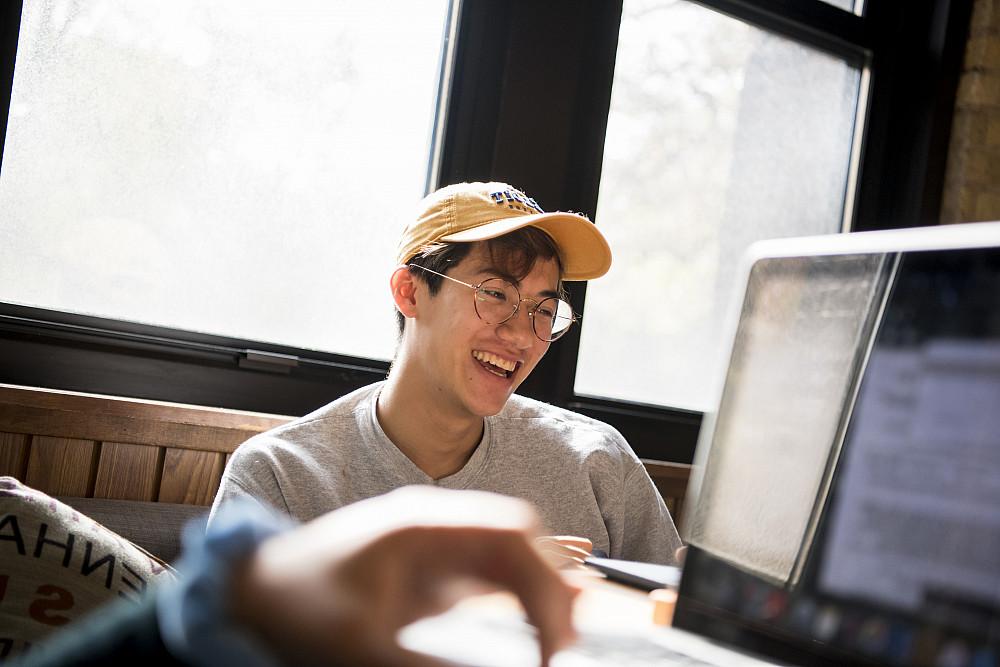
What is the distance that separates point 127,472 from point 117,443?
0.19 ft

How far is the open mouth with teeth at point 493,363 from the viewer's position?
151 centimetres

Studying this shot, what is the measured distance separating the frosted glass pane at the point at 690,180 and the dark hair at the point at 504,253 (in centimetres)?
84

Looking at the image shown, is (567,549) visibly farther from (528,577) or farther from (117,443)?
(117,443)

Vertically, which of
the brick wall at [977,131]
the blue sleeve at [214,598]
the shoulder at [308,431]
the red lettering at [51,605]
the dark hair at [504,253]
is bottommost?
the red lettering at [51,605]

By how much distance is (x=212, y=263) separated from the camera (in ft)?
6.31

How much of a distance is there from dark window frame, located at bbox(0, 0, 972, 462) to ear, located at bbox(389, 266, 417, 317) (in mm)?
465

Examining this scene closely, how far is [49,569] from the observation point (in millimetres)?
1024

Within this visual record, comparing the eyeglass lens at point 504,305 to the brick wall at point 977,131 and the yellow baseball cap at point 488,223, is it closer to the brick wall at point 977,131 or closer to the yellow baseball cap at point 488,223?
the yellow baseball cap at point 488,223

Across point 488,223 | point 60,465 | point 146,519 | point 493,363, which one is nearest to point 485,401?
point 493,363

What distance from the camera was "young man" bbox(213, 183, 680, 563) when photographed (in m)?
1.45

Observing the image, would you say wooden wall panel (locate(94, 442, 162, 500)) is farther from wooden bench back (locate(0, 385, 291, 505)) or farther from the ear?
the ear

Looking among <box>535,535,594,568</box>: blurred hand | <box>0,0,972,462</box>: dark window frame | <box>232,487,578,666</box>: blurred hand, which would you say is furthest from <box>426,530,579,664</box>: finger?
<box>0,0,972,462</box>: dark window frame

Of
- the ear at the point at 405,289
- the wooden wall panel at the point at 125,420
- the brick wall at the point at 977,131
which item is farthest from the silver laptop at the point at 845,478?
the brick wall at the point at 977,131

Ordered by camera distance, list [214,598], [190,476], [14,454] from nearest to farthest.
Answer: [214,598]
[14,454]
[190,476]
